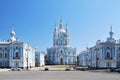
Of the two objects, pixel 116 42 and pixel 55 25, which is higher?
pixel 55 25

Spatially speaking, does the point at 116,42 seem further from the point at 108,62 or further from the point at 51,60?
the point at 51,60

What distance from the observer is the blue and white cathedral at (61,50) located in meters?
155

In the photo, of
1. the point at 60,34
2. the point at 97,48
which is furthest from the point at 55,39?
the point at 97,48

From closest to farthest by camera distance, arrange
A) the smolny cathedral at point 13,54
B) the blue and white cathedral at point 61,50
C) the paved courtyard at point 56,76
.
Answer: the paved courtyard at point 56,76
the smolny cathedral at point 13,54
the blue and white cathedral at point 61,50

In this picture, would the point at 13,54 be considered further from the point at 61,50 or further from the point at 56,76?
the point at 61,50

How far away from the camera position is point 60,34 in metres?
159

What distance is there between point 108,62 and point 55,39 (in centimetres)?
7370

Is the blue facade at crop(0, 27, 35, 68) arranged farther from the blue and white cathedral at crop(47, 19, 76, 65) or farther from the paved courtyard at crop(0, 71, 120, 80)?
the blue and white cathedral at crop(47, 19, 76, 65)

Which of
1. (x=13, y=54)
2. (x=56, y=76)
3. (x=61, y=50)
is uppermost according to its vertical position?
(x=61, y=50)

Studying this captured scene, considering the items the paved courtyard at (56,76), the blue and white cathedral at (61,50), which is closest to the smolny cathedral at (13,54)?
the paved courtyard at (56,76)

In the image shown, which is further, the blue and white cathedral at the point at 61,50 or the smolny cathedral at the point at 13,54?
the blue and white cathedral at the point at 61,50

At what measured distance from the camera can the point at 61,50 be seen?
15575 cm

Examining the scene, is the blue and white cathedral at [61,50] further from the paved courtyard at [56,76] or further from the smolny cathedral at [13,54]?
the paved courtyard at [56,76]

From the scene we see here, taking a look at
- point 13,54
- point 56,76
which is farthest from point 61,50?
point 56,76
